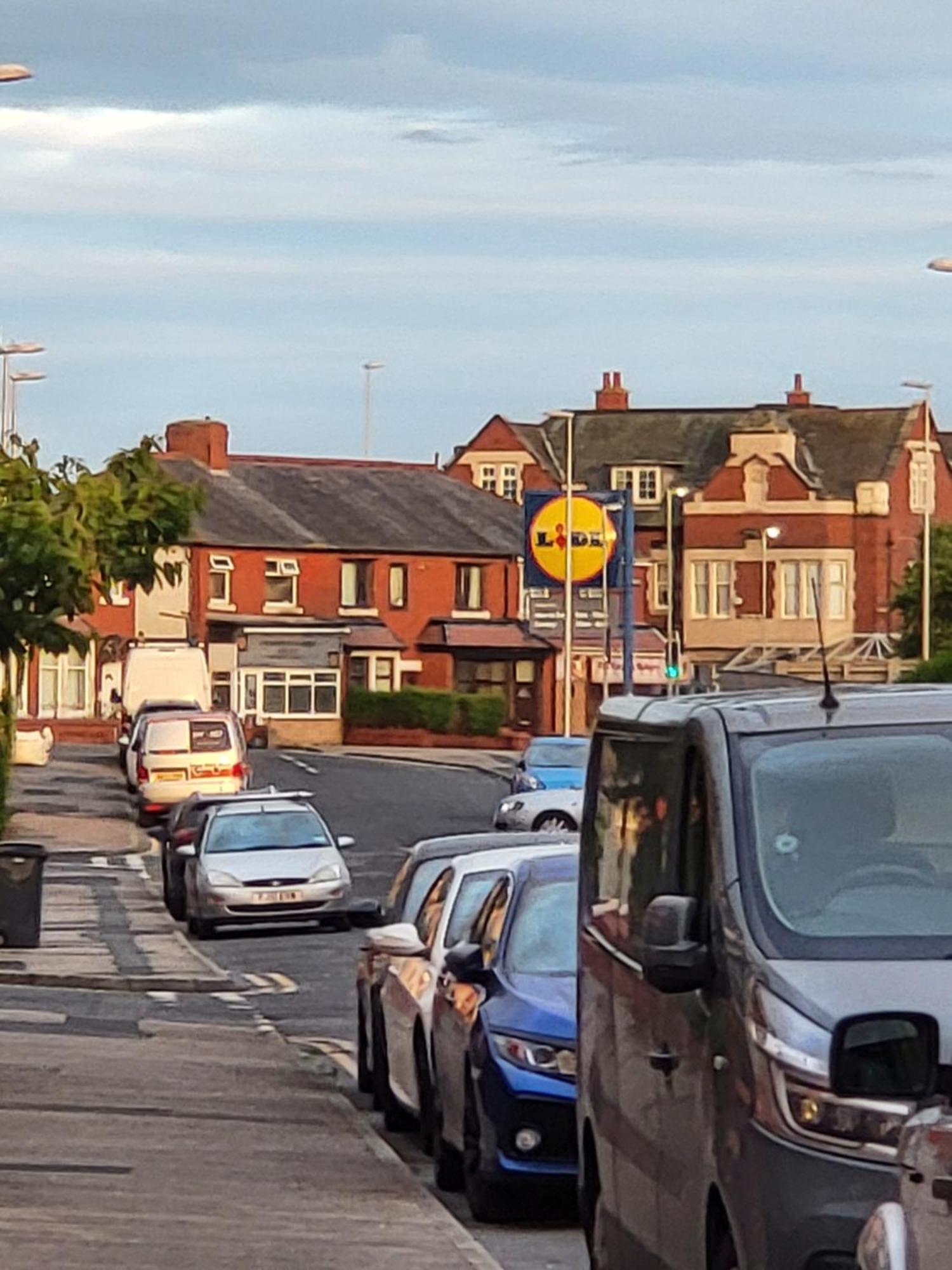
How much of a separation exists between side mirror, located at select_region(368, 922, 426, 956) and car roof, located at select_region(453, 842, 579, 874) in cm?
61

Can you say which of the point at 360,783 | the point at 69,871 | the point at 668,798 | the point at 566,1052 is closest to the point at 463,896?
the point at 566,1052

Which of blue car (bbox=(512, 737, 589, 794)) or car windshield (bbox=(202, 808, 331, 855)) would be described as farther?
blue car (bbox=(512, 737, 589, 794))

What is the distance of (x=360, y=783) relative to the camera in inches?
2544

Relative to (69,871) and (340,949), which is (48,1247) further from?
(69,871)

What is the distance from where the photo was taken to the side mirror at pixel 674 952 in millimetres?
7562

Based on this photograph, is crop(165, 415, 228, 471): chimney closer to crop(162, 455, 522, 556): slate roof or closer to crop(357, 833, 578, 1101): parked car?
crop(162, 455, 522, 556): slate roof

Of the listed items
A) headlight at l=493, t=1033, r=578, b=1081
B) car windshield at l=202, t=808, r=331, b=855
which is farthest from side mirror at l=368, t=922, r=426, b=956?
car windshield at l=202, t=808, r=331, b=855

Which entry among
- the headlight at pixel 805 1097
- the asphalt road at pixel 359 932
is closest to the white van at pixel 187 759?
the asphalt road at pixel 359 932

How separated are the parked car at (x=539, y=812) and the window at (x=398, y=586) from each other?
50.5 m

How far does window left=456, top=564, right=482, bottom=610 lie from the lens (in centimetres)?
9638

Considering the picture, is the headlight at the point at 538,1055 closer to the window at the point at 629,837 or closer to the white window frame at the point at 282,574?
the window at the point at 629,837

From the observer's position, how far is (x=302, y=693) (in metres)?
93.8

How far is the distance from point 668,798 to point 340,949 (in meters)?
22.9

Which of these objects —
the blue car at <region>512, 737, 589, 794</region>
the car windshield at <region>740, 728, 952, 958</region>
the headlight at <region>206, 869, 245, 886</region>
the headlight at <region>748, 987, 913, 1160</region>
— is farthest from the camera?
the blue car at <region>512, 737, 589, 794</region>
